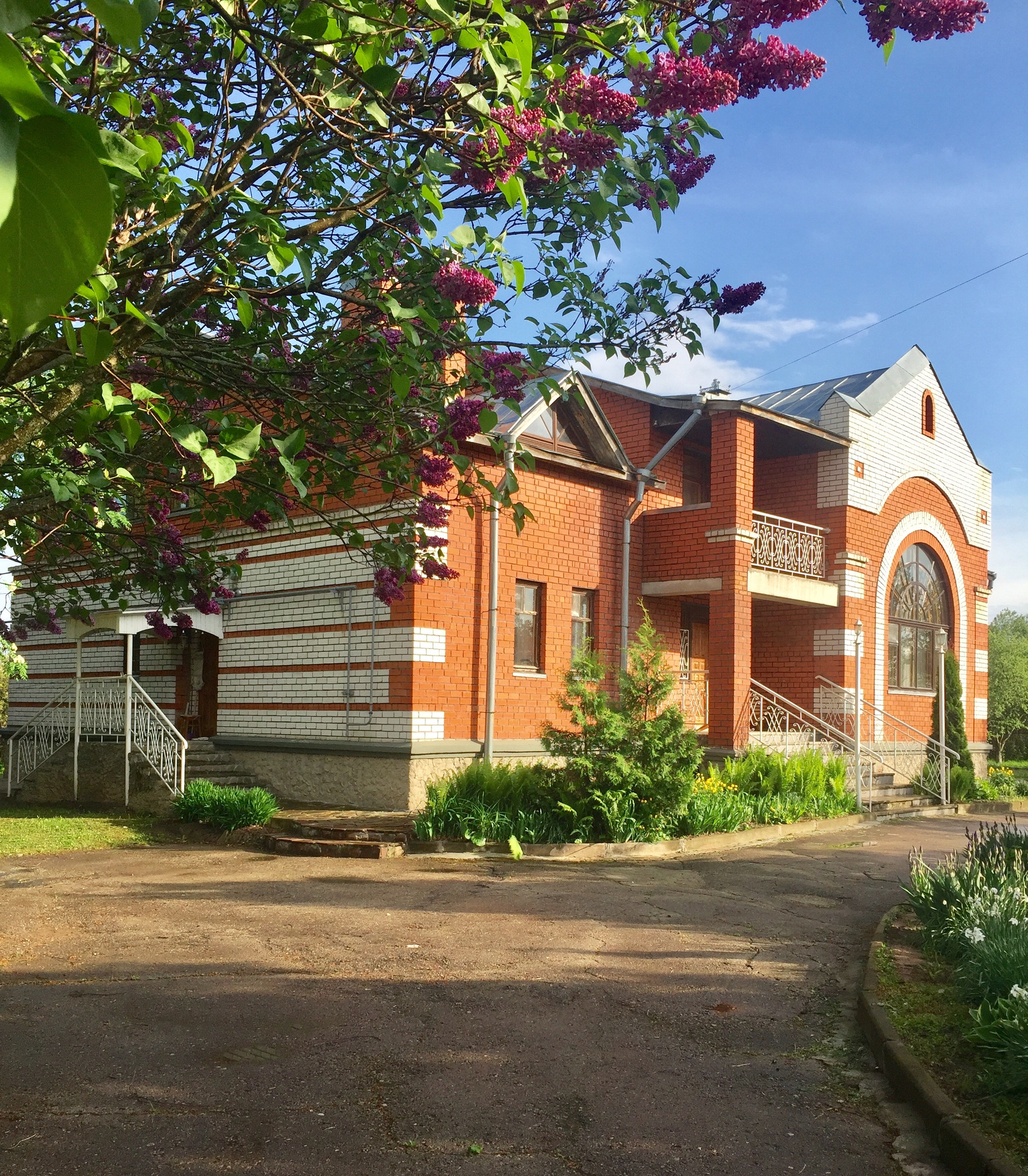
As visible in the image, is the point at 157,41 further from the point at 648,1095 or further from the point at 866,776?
the point at 866,776

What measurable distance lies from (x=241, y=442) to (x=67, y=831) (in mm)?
11339

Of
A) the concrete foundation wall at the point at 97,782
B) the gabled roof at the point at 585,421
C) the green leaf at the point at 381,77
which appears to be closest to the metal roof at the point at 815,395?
the gabled roof at the point at 585,421

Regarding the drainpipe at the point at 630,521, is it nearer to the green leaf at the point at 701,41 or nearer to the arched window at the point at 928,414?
the arched window at the point at 928,414

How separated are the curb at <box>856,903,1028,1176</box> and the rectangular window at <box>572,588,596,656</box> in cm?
1022

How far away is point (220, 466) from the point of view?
350 cm

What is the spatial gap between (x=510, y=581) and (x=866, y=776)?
7.48 metres

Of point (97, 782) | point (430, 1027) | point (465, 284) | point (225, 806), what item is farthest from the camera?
point (97, 782)

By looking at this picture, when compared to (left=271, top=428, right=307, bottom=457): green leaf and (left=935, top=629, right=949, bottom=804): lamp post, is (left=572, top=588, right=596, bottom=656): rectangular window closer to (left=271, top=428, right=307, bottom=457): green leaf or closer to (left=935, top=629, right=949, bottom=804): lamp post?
(left=935, top=629, right=949, bottom=804): lamp post

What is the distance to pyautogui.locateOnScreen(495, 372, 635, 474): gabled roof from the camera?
611 inches

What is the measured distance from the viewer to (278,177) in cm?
536

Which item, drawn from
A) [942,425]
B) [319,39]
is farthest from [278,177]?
[942,425]

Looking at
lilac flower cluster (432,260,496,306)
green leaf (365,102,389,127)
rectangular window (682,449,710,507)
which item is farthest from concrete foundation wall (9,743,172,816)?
green leaf (365,102,389,127)

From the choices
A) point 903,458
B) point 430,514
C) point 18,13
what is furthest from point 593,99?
point 903,458

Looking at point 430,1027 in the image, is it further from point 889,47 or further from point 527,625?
point 527,625
